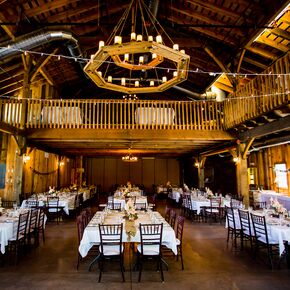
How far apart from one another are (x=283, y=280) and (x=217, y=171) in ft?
43.4

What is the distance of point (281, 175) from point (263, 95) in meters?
7.54

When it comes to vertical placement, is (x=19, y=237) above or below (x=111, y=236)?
below

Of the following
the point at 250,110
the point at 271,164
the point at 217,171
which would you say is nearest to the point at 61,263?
the point at 250,110

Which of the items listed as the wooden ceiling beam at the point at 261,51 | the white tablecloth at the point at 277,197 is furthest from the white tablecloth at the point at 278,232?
the wooden ceiling beam at the point at 261,51

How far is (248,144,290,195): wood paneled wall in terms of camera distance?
39.0ft

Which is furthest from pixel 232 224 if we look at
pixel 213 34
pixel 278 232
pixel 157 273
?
pixel 213 34

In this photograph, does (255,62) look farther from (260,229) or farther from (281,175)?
(260,229)

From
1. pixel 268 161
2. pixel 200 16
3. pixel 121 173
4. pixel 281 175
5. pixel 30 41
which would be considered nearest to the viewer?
pixel 30 41

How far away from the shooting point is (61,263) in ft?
16.1

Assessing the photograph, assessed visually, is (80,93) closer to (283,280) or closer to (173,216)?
(173,216)

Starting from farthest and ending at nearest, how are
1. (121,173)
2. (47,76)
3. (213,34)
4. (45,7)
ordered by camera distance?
(121,173) → (47,76) → (213,34) → (45,7)

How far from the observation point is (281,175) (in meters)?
12.3

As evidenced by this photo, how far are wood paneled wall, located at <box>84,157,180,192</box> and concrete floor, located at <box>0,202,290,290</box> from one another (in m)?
13.5

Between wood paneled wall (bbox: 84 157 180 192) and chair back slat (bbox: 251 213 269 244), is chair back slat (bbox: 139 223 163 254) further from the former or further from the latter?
wood paneled wall (bbox: 84 157 180 192)
